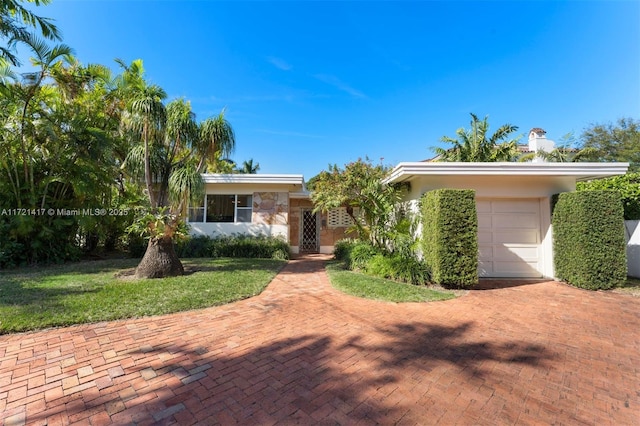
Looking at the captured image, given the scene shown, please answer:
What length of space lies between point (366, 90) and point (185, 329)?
35.7 ft

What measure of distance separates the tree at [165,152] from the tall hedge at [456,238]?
5.64 m

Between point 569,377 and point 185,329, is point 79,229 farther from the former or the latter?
point 569,377

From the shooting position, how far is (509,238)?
7.87m

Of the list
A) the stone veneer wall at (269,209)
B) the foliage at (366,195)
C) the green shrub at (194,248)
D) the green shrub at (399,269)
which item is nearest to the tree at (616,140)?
the foliage at (366,195)

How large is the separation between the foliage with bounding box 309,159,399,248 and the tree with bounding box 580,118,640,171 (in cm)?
1724

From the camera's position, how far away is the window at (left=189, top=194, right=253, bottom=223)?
39.5 feet

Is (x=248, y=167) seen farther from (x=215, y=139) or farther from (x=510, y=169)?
(x=510, y=169)

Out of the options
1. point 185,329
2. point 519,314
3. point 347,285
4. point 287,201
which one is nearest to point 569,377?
point 519,314

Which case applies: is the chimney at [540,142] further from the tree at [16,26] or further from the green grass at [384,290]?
the tree at [16,26]

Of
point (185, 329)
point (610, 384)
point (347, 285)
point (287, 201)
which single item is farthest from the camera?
point (287, 201)

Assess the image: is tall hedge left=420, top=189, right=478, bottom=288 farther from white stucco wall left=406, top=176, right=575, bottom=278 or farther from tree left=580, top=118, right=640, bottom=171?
tree left=580, top=118, right=640, bottom=171

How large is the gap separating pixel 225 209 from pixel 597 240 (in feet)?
40.2

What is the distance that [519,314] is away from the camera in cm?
470

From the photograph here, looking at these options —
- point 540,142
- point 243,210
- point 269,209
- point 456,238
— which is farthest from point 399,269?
point 540,142
